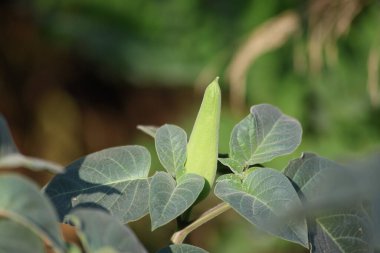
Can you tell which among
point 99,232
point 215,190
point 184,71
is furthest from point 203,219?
point 184,71

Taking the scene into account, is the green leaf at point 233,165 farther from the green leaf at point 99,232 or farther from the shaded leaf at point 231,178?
the green leaf at point 99,232

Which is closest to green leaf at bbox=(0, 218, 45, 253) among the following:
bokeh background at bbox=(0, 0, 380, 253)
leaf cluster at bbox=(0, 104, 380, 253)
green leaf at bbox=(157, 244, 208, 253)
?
leaf cluster at bbox=(0, 104, 380, 253)

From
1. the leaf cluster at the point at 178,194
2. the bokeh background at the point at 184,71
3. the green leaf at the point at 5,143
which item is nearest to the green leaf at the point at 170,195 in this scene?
the leaf cluster at the point at 178,194

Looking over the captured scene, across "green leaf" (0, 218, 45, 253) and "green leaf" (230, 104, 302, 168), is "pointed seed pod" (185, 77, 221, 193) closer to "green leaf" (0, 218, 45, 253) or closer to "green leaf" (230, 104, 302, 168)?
"green leaf" (230, 104, 302, 168)

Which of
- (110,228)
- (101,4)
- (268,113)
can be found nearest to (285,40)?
(101,4)

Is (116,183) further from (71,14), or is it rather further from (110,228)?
(71,14)
